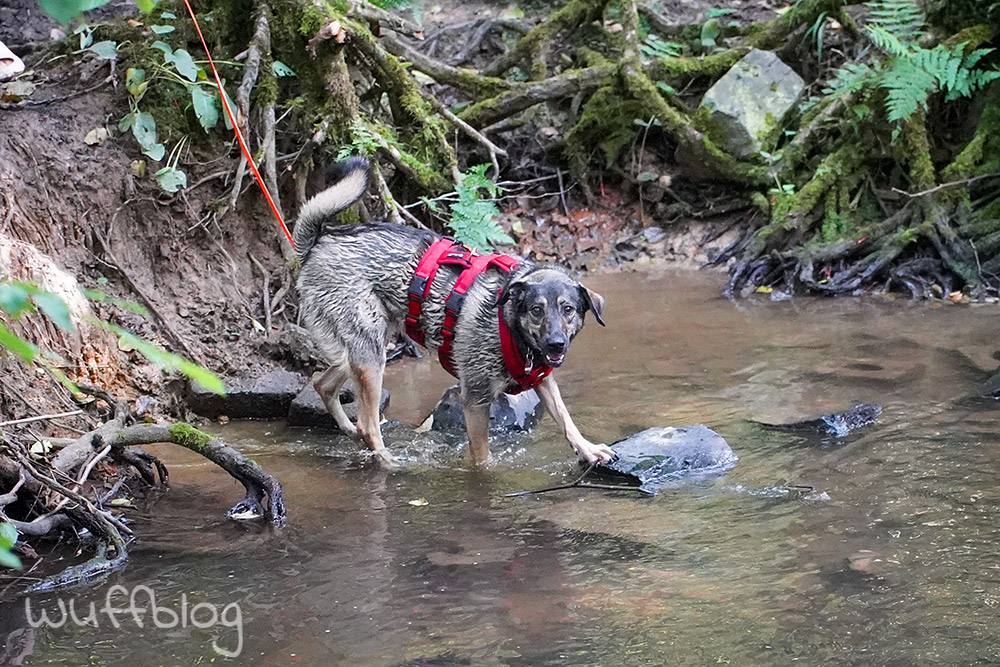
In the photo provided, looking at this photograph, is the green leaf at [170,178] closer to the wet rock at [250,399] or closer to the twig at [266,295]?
the twig at [266,295]

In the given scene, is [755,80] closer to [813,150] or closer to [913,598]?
[813,150]

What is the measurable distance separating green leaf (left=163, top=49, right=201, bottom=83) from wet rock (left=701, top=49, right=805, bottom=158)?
5466 millimetres

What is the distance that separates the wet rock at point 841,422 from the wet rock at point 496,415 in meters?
1.66

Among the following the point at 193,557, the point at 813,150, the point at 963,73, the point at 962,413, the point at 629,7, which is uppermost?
Answer: the point at 629,7

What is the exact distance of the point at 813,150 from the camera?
9.80 m

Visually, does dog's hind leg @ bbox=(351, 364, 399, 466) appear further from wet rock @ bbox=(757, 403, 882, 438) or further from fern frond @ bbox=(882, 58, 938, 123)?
fern frond @ bbox=(882, 58, 938, 123)

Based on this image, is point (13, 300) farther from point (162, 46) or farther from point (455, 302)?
point (162, 46)

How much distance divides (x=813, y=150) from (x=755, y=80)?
1.05m

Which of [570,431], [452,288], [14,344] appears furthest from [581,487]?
[14,344]

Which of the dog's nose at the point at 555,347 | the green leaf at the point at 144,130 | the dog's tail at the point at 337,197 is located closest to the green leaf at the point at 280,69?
the green leaf at the point at 144,130

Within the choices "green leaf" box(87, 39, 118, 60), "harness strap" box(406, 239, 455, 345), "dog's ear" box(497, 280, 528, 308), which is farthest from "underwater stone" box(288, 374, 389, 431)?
"green leaf" box(87, 39, 118, 60)

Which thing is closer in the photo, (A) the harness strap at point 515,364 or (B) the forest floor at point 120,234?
(A) the harness strap at point 515,364

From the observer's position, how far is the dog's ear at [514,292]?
5.49 metres

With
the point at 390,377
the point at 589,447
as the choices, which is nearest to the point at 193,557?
the point at 589,447
